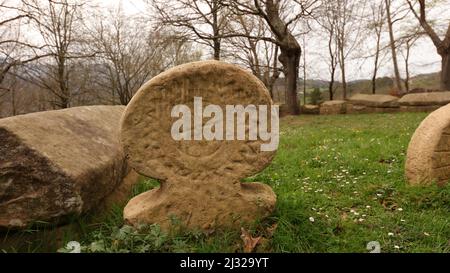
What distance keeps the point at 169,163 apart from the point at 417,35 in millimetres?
18087

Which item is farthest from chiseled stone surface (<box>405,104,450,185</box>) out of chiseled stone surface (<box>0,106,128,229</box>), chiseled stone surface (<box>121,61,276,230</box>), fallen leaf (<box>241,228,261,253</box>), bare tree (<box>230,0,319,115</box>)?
bare tree (<box>230,0,319,115</box>)

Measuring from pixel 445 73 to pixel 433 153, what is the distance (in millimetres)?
14889

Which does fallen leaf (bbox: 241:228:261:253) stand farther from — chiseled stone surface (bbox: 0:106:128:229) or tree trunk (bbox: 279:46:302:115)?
tree trunk (bbox: 279:46:302:115)

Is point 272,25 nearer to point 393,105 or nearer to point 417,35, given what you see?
point 393,105

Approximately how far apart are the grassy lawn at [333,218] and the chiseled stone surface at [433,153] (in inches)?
7.4

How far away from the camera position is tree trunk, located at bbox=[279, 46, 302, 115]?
51.9ft

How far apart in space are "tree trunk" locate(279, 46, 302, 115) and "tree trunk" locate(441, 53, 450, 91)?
22.4ft

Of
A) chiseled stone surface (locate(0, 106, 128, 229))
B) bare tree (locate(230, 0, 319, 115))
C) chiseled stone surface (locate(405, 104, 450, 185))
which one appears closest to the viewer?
chiseled stone surface (locate(0, 106, 128, 229))

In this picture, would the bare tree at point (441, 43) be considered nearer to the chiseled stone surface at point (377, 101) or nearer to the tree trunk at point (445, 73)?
the tree trunk at point (445, 73)

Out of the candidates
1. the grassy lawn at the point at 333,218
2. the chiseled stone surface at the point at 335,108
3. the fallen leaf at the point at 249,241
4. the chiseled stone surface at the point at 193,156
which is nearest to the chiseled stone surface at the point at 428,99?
the chiseled stone surface at the point at 335,108

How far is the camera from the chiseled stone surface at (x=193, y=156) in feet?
11.1

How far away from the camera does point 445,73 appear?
16.5 metres
